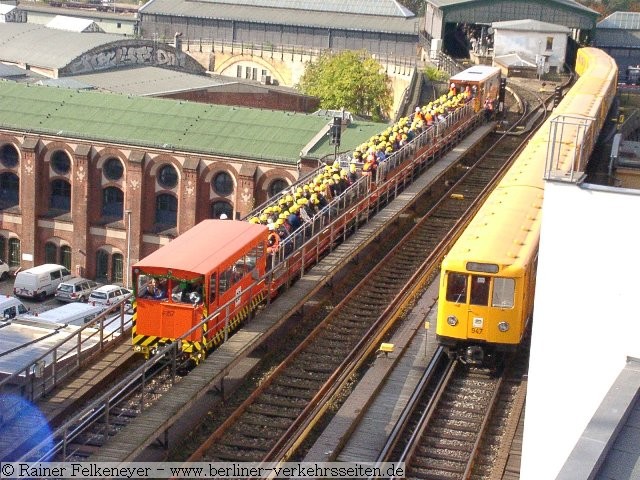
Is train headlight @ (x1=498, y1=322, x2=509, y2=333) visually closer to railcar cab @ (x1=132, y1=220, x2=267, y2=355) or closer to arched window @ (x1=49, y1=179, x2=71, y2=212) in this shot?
railcar cab @ (x1=132, y1=220, x2=267, y2=355)

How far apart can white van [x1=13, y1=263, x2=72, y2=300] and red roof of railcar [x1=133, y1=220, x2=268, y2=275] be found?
28.6 meters

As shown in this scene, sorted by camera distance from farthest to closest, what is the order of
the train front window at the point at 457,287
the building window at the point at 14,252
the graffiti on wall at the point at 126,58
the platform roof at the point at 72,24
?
the platform roof at the point at 72,24, the graffiti on wall at the point at 126,58, the building window at the point at 14,252, the train front window at the point at 457,287

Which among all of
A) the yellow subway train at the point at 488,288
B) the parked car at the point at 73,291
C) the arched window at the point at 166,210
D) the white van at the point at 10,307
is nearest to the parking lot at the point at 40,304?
the parked car at the point at 73,291

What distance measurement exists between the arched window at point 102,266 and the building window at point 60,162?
4.39 metres

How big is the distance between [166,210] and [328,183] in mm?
27075

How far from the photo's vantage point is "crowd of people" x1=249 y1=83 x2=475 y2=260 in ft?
90.8

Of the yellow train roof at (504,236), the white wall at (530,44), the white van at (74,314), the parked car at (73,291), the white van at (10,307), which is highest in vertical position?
the white wall at (530,44)

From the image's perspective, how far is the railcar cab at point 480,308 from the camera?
2256cm

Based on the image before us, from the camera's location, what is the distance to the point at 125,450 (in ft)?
58.4

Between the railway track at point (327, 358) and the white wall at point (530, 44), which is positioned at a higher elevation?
the white wall at point (530, 44)

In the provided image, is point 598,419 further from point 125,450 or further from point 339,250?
point 339,250

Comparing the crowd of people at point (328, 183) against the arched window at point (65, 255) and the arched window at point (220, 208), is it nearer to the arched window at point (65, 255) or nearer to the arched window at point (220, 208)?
the arched window at point (220, 208)

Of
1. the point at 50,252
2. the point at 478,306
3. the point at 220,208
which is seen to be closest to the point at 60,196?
the point at 50,252

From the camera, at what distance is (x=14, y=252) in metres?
59.8
